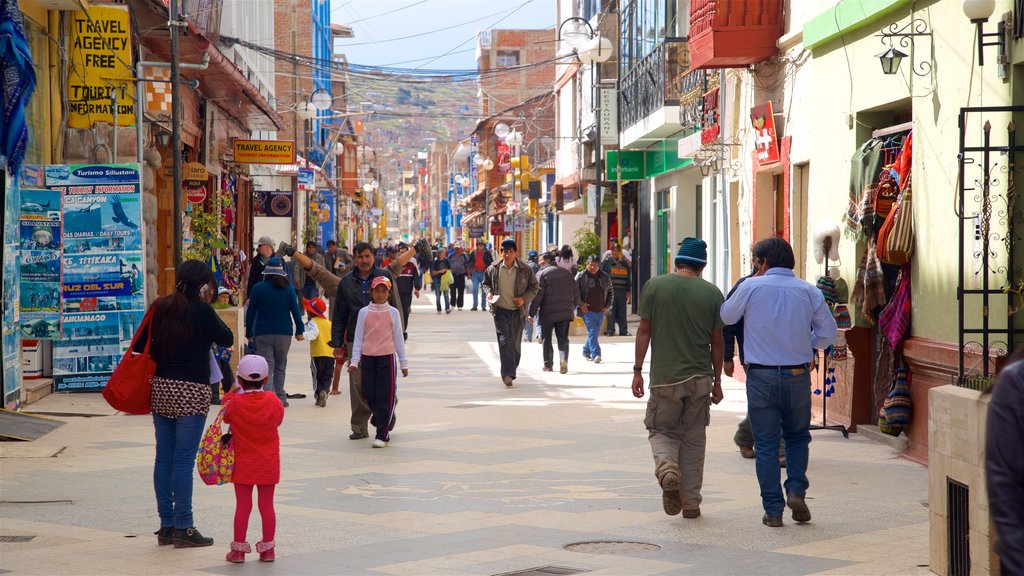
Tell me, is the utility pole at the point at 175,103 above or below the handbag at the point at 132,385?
above

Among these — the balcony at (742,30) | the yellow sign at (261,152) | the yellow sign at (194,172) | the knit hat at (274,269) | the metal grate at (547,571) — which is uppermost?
the balcony at (742,30)

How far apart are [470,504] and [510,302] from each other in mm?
8873

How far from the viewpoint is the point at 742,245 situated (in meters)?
19.0

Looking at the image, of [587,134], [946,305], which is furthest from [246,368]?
[587,134]

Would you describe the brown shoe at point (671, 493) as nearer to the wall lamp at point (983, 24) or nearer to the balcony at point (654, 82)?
the wall lamp at point (983, 24)

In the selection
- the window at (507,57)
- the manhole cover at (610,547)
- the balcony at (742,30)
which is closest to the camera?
the manhole cover at (610,547)

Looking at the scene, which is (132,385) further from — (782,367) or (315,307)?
(315,307)

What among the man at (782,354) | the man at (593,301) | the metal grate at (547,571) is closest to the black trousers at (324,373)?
the man at (593,301)

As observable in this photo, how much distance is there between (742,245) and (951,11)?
8.46 metres

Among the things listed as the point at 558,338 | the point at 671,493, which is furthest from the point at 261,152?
the point at 671,493

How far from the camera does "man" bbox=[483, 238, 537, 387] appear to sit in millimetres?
18000

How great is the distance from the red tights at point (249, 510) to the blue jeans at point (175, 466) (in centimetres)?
54

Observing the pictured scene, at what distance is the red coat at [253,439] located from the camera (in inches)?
297

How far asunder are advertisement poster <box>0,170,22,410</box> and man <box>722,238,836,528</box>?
8054 millimetres
